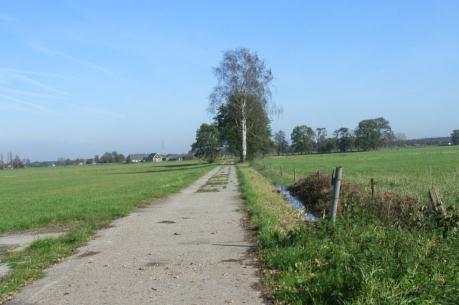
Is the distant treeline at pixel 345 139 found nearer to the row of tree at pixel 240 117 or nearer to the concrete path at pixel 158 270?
the row of tree at pixel 240 117

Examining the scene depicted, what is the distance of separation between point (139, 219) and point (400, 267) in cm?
1072

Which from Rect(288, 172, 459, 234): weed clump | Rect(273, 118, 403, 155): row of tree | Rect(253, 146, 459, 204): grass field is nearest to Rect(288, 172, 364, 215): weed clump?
Rect(288, 172, 459, 234): weed clump

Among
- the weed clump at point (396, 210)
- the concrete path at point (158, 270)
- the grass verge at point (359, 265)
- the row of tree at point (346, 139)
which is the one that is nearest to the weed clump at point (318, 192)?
the weed clump at point (396, 210)

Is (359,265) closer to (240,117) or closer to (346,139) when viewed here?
(240,117)

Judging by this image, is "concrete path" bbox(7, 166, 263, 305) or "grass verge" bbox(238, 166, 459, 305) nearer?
"grass verge" bbox(238, 166, 459, 305)

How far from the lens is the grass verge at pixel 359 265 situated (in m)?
5.29

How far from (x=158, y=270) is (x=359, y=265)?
334 centimetres

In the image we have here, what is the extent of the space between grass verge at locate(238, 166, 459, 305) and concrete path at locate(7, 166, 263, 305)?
48 cm

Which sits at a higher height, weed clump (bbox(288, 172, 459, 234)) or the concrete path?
weed clump (bbox(288, 172, 459, 234))

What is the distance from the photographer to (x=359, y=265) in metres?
6.09

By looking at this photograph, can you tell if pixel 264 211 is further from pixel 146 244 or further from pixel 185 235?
pixel 146 244

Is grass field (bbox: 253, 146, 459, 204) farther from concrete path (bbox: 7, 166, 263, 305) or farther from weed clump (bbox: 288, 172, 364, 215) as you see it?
concrete path (bbox: 7, 166, 263, 305)

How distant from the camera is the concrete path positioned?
6.52 meters

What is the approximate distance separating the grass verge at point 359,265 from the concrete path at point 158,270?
18.9 inches
